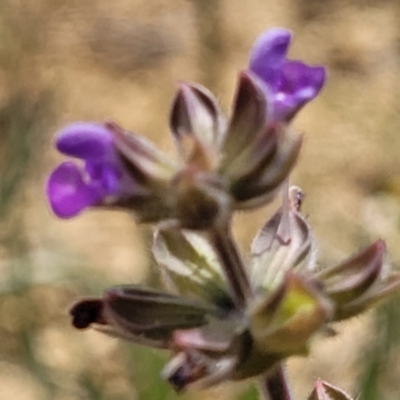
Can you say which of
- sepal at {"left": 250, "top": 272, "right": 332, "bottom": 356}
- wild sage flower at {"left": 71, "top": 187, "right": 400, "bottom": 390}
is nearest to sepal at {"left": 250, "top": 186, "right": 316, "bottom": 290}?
wild sage flower at {"left": 71, "top": 187, "right": 400, "bottom": 390}

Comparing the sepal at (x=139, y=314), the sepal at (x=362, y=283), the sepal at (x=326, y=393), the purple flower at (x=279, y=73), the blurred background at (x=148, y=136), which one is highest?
the purple flower at (x=279, y=73)

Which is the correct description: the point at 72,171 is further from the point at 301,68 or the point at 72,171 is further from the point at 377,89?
the point at 377,89

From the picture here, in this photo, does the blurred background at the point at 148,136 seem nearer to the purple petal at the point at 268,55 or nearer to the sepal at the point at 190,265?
the sepal at the point at 190,265

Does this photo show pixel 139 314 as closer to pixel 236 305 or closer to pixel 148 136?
pixel 236 305

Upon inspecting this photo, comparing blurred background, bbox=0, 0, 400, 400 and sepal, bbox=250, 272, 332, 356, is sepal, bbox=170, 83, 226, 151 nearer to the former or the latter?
sepal, bbox=250, 272, 332, 356

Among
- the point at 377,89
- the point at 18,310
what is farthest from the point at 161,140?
the point at 18,310

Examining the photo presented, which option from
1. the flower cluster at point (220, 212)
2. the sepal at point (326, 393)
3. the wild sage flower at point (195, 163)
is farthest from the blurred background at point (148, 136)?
the wild sage flower at point (195, 163)

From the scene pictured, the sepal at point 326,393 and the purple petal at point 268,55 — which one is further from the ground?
the purple petal at point 268,55

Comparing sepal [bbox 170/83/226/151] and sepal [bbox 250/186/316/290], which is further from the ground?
sepal [bbox 170/83/226/151]
